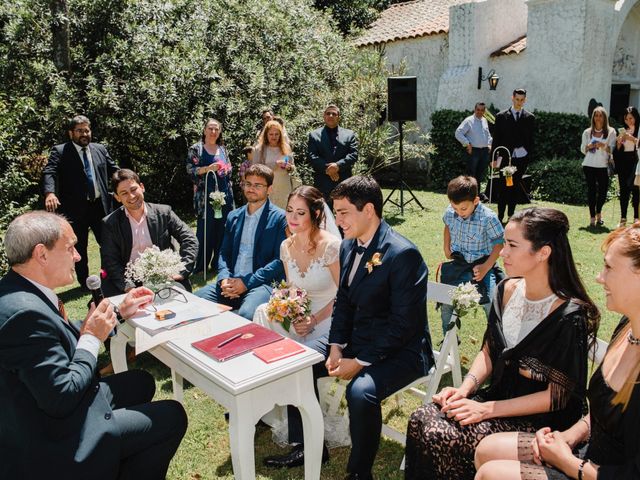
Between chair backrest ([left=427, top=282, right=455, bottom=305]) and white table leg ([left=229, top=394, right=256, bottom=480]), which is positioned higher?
chair backrest ([left=427, top=282, right=455, bottom=305])

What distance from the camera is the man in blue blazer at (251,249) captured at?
5.00 meters

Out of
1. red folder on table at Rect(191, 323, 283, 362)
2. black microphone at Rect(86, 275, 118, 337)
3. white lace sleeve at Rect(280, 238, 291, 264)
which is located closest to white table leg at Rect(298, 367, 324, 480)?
red folder on table at Rect(191, 323, 283, 362)

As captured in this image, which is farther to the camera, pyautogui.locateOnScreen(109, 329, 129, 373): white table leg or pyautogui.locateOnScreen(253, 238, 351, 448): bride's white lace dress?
pyautogui.locateOnScreen(109, 329, 129, 373): white table leg

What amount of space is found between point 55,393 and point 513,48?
50.1 ft

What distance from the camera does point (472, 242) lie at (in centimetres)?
479

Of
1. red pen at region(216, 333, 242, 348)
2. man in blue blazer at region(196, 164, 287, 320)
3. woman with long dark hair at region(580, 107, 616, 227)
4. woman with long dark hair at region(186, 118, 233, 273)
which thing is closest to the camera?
red pen at region(216, 333, 242, 348)

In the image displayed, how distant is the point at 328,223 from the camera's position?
5234 mm

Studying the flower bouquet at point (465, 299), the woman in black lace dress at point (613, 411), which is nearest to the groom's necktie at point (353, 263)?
the flower bouquet at point (465, 299)

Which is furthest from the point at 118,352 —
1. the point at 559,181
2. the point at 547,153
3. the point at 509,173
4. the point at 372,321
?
the point at 547,153

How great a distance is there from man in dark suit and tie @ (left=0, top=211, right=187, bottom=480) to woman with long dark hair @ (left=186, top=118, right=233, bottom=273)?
A: 4861 millimetres

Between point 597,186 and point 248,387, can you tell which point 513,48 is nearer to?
point 597,186

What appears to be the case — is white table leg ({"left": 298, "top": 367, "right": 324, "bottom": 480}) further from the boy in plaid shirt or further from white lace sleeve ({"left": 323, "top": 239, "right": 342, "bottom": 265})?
the boy in plaid shirt

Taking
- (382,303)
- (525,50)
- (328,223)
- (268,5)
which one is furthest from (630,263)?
(525,50)

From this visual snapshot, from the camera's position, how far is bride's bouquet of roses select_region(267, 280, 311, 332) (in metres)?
3.92
